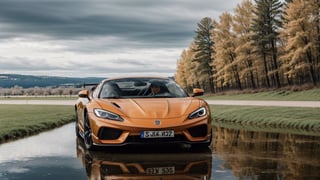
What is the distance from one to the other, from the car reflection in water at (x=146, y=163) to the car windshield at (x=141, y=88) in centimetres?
120

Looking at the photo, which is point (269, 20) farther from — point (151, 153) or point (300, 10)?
point (151, 153)

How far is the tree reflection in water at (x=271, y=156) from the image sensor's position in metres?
5.90

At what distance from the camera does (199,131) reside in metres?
8.02

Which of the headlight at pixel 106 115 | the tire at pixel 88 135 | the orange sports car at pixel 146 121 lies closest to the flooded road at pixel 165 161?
the tire at pixel 88 135

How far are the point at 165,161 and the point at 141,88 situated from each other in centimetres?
299

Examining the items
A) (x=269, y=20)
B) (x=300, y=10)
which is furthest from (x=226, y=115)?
(x=269, y=20)

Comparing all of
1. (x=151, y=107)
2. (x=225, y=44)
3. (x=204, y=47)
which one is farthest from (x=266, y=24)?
(x=151, y=107)

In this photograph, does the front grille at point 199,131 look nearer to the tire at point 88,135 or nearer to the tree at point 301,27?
the tire at point 88,135

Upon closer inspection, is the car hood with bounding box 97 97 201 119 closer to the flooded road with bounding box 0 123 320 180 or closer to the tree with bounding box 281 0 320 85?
the flooded road with bounding box 0 123 320 180

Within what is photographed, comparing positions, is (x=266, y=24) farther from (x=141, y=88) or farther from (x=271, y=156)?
(x=271, y=156)

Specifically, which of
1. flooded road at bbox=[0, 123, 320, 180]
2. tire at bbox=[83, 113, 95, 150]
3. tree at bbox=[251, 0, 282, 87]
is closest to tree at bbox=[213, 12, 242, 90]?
tree at bbox=[251, 0, 282, 87]

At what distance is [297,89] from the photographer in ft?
142

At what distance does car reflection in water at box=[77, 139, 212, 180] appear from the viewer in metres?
5.85

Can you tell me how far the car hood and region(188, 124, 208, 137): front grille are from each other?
284mm
